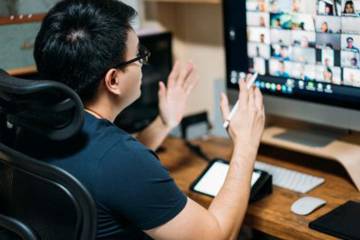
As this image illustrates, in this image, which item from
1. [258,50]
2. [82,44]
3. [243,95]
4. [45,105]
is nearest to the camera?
[45,105]

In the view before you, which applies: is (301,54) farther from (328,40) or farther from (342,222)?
(342,222)

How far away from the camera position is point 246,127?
142 cm

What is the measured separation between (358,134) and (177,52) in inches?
35.7

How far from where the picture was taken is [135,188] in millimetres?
1168

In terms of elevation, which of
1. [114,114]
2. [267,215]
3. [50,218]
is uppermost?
[114,114]

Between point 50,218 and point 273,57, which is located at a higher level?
point 273,57

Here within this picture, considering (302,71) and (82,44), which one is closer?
(82,44)

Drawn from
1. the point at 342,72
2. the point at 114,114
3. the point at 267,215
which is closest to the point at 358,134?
the point at 342,72

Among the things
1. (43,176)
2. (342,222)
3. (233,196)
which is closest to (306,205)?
(342,222)

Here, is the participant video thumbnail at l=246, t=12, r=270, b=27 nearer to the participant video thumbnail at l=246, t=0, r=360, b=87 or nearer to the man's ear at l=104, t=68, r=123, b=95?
the participant video thumbnail at l=246, t=0, r=360, b=87

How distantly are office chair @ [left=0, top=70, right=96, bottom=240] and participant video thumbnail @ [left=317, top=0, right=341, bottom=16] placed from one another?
791 millimetres

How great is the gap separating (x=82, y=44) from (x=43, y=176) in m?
0.29

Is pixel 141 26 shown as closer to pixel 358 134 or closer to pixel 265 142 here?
pixel 265 142

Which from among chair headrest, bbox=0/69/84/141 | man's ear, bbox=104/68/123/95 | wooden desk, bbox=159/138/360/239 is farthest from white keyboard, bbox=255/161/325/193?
chair headrest, bbox=0/69/84/141
